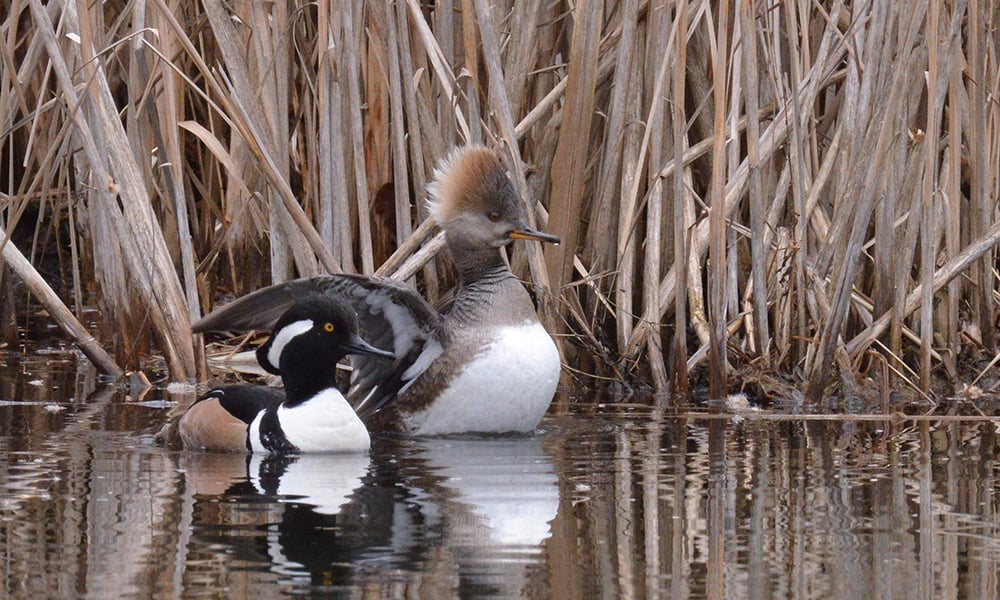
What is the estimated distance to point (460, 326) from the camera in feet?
18.8

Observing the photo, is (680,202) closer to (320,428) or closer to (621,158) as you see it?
(621,158)

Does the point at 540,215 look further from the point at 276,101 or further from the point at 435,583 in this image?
the point at 435,583

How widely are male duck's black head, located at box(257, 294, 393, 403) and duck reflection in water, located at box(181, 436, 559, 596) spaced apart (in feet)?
0.90

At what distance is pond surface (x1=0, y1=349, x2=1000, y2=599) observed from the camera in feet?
11.0

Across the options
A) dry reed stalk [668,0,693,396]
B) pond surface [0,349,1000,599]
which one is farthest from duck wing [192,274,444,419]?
dry reed stalk [668,0,693,396]

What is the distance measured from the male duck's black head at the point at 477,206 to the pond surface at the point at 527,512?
2.28 feet

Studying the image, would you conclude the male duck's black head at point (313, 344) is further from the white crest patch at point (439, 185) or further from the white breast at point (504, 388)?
the white crest patch at point (439, 185)

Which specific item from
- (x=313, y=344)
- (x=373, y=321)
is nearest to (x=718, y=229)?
(x=373, y=321)

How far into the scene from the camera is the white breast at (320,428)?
205 inches

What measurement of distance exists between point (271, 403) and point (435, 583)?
2137 mm

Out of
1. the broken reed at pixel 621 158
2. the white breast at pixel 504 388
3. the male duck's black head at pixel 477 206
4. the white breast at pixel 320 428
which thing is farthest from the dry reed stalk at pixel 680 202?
the white breast at pixel 320 428

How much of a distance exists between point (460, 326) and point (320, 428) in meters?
0.74

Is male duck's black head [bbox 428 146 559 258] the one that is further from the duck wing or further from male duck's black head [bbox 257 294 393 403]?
male duck's black head [bbox 257 294 393 403]

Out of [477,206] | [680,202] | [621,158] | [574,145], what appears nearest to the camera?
[477,206]
